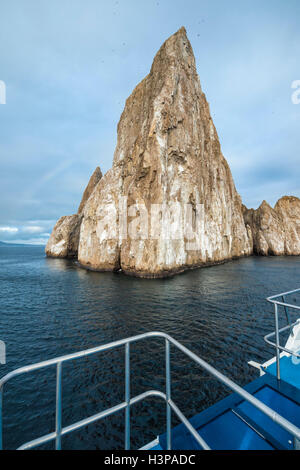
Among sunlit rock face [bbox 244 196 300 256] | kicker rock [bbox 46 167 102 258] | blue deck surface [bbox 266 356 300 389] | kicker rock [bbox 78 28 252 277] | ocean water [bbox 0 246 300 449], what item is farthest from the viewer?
sunlit rock face [bbox 244 196 300 256]

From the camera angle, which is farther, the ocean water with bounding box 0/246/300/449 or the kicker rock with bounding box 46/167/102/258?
the kicker rock with bounding box 46/167/102/258

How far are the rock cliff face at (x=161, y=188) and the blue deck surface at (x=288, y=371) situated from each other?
70.1ft

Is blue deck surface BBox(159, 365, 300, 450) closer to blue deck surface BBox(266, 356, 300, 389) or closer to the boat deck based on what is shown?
the boat deck

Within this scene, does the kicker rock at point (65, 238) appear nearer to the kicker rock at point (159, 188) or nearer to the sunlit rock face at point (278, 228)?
the kicker rock at point (159, 188)

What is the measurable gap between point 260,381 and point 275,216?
71.1 metres

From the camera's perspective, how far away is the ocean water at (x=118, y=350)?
5.85 metres

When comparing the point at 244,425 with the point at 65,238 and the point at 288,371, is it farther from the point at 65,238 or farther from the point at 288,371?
the point at 65,238

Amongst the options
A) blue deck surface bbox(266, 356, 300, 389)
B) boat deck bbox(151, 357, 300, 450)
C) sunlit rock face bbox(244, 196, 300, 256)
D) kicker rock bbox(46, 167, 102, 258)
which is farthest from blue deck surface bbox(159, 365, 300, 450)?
sunlit rock face bbox(244, 196, 300, 256)

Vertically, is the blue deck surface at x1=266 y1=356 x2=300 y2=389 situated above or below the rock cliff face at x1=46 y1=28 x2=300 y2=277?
below

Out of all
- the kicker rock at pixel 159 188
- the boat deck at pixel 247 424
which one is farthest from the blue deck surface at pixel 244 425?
the kicker rock at pixel 159 188

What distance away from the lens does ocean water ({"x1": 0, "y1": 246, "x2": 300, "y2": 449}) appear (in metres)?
5.85

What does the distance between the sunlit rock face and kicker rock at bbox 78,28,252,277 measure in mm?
30463
